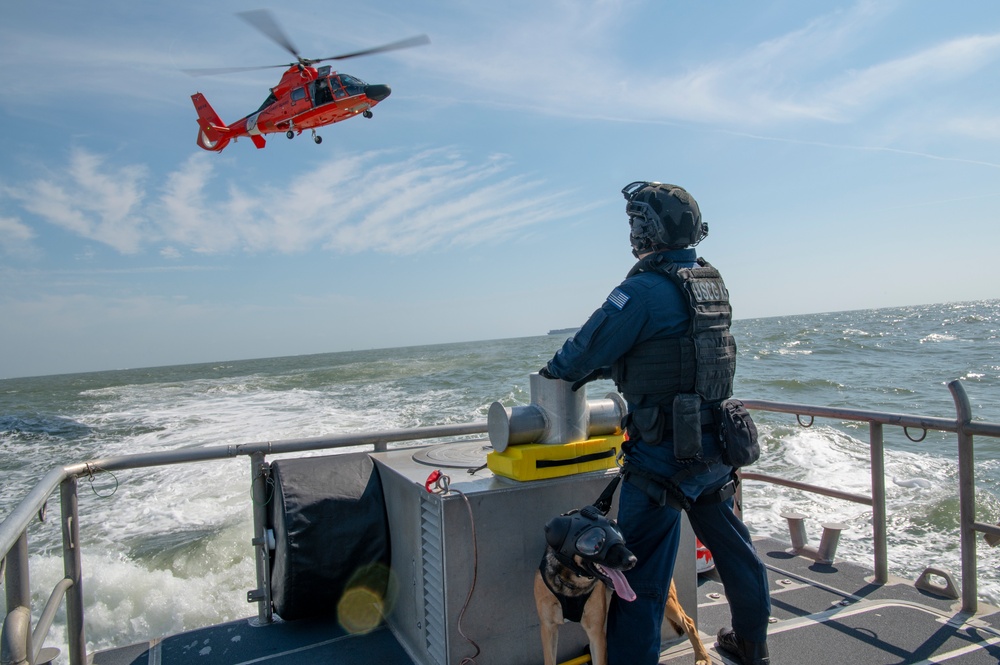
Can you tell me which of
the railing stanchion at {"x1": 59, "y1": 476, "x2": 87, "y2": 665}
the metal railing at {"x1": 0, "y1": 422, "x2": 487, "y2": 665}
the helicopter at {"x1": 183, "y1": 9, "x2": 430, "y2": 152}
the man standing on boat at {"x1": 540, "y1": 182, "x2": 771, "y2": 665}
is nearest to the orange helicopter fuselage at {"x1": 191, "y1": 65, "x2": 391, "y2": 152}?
the helicopter at {"x1": 183, "y1": 9, "x2": 430, "y2": 152}

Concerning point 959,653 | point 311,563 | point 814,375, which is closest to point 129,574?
point 311,563

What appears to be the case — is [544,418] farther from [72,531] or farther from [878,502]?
[878,502]

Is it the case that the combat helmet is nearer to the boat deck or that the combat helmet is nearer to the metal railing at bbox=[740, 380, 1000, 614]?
the metal railing at bbox=[740, 380, 1000, 614]

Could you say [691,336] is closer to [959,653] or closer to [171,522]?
[959,653]

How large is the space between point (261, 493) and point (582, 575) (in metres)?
1.91

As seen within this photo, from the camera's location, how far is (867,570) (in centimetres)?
405

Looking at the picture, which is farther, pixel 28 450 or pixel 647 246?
pixel 28 450

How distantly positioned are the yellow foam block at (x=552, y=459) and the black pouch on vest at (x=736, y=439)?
580 millimetres

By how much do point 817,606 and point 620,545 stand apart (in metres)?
1.99

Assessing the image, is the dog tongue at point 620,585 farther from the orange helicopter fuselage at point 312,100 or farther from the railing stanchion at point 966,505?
the orange helicopter fuselage at point 312,100

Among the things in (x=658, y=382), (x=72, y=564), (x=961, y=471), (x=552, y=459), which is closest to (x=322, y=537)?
(x=72, y=564)

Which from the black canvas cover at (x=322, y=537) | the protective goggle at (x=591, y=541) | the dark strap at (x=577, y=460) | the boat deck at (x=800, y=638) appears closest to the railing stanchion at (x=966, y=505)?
the boat deck at (x=800, y=638)

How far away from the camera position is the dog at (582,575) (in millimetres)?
2207

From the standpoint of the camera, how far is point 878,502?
3.74 m
